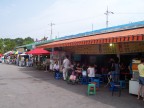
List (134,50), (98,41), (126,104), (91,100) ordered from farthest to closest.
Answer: (134,50)
(98,41)
(91,100)
(126,104)

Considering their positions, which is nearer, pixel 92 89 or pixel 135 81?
pixel 135 81

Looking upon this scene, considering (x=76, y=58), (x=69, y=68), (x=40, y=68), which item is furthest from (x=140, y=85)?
(x=40, y=68)

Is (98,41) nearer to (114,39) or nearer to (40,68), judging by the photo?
(114,39)

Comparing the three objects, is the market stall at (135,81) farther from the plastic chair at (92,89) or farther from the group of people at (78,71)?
the group of people at (78,71)

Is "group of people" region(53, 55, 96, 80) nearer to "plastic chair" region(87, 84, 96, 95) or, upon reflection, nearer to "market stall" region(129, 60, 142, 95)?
"plastic chair" region(87, 84, 96, 95)

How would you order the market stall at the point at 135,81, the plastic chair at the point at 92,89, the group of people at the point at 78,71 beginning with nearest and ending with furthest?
the market stall at the point at 135,81, the plastic chair at the point at 92,89, the group of people at the point at 78,71

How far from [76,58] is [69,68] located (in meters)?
4.31

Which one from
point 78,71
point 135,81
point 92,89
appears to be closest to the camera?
point 135,81

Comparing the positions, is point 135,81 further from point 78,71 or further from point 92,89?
point 78,71

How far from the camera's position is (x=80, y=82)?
14.4 m

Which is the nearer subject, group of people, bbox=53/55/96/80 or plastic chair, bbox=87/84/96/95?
plastic chair, bbox=87/84/96/95

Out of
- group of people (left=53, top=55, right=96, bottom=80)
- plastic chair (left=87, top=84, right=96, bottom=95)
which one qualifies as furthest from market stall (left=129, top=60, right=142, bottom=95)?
group of people (left=53, top=55, right=96, bottom=80)

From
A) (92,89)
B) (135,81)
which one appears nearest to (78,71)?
(92,89)

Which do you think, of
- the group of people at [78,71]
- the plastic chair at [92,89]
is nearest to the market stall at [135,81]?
the plastic chair at [92,89]
